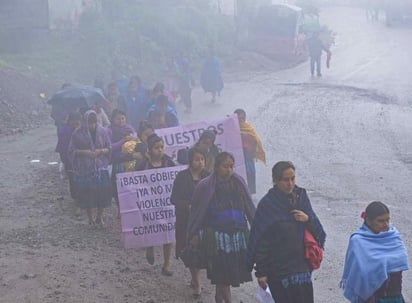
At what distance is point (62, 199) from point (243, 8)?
2954 centimetres

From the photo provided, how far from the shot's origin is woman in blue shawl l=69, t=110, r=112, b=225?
9188 mm

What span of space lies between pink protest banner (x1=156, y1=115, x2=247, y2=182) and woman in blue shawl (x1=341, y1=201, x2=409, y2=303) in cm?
398

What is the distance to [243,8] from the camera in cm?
3894

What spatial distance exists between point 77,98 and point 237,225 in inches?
234

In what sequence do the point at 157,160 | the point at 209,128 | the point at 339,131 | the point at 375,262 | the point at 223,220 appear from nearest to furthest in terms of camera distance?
the point at 375,262 < the point at 223,220 < the point at 157,160 < the point at 209,128 < the point at 339,131

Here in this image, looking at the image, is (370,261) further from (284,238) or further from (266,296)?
(266,296)

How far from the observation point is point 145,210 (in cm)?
807

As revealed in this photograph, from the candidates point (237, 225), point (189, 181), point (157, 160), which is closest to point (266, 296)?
point (237, 225)

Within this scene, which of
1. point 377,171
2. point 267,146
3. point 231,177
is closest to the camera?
point 231,177

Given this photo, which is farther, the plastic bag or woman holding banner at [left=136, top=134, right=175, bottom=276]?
woman holding banner at [left=136, top=134, right=175, bottom=276]

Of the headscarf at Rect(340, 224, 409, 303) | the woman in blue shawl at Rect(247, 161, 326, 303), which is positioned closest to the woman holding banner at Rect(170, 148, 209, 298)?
the woman in blue shawl at Rect(247, 161, 326, 303)

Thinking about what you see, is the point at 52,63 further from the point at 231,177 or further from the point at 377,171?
the point at 231,177

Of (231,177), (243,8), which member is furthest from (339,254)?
(243,8)

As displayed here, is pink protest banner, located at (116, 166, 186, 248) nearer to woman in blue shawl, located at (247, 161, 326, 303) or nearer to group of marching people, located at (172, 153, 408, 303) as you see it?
group of marching people, located at (172, 153, 408, 303)
